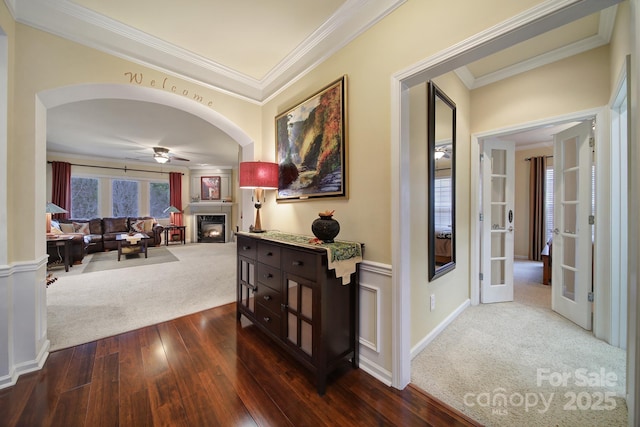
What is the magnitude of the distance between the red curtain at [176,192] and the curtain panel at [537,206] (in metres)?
10.2

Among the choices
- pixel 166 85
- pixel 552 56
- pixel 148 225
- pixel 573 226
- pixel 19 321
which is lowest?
pixel 19 321

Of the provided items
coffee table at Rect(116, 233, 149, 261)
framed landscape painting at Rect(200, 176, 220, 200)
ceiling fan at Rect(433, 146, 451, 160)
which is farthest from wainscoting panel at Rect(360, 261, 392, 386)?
framed landscape painting at Rect(200, 176, 220, 200)

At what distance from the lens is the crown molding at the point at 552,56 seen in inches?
75.6

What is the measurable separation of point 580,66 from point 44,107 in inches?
189

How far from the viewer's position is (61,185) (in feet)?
20.2

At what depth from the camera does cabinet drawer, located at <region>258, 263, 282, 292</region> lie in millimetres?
1863

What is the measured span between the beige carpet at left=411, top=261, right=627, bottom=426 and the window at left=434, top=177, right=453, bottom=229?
1.09m


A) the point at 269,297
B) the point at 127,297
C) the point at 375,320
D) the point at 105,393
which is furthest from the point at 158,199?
the point at 375,320

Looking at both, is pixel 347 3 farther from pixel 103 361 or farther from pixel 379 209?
pixel 103 361

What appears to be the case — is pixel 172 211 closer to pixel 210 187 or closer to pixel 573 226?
pixel 210 187

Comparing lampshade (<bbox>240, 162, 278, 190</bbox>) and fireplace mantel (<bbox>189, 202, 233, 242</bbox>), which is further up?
lampshade (<bbox>240, 162, 278, 190</bbox>)

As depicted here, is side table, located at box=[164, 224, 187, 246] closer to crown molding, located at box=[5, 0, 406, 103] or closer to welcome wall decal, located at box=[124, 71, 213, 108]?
welcome wall decal, located at box=[124, 71, 213, 108]

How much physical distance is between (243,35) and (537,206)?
6.72 m

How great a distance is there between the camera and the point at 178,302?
3002 millimetres
